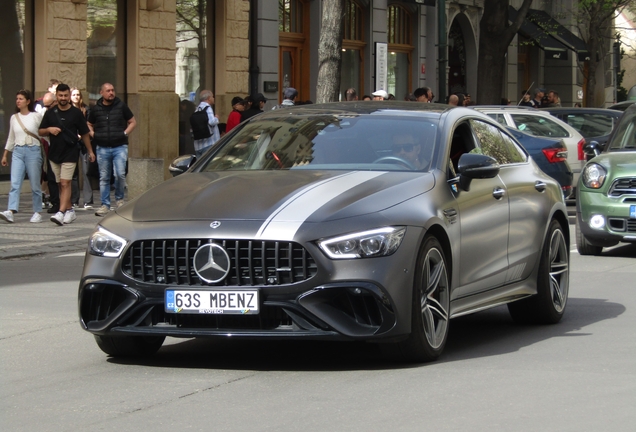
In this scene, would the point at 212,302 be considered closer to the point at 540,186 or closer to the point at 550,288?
the point at 550,288

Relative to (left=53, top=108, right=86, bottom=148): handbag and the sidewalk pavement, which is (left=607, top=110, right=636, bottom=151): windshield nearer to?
the sidewalk pavement

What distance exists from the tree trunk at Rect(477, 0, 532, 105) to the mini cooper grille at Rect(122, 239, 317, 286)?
2461 cm

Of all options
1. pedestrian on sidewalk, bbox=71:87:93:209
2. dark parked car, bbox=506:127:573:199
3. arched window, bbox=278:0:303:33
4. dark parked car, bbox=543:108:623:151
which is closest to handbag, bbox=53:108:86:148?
pedestrian on sidewalk, bbox=71:87:93:209

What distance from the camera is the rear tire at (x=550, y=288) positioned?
8.95 meters

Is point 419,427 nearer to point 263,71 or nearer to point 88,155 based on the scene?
point 88,155

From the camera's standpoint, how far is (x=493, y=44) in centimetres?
3106

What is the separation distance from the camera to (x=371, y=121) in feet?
27.0

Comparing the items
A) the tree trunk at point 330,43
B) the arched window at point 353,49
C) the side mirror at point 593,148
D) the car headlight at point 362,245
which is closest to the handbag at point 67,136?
the tree trunk at point 330,43

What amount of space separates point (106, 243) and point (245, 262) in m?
0.86

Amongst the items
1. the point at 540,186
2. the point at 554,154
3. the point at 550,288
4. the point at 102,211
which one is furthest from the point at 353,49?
the point at 550,288

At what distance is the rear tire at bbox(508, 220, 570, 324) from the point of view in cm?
895

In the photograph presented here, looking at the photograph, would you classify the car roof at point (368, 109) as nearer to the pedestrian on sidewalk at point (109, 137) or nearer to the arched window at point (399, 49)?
the pedestrian on sidewalk at point (109, 137)

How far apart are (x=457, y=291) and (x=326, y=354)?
86 cm

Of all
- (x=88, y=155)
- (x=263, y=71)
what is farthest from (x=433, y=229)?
(x=263, y=71)
